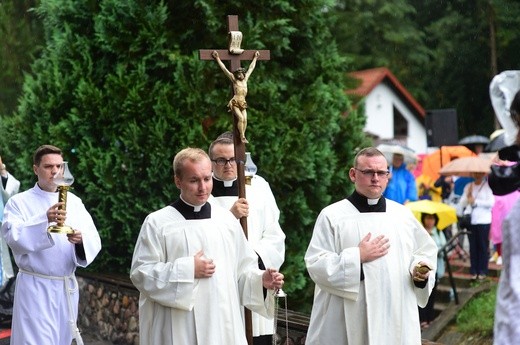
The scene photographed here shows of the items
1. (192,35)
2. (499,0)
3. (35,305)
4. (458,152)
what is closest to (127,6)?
(192,35)

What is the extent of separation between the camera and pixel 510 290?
365cm

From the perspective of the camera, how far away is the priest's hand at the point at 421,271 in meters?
6.05

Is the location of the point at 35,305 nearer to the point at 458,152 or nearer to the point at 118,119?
the point at 118,119

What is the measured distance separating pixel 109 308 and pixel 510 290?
759 centimetres

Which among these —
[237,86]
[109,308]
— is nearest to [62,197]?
[237,86]

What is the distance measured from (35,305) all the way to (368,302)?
2813mm

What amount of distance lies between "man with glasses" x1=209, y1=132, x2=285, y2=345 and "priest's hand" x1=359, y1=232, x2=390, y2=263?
129 centimetres

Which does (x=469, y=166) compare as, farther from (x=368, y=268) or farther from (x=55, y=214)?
(x=55, y=214)

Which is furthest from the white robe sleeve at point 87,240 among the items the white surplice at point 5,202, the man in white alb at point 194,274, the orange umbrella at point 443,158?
the orange umbrella at point 443,158

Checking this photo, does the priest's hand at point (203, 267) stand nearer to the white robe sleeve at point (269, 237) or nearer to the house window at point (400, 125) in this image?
the white robe sleeve at point (269, 237)

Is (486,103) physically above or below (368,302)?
above

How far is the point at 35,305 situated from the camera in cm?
738

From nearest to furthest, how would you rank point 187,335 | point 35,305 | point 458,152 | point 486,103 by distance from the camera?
point 187,335 → point 35,305 → point 458,152 → point 486,103

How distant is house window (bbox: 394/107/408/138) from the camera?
43.0m
